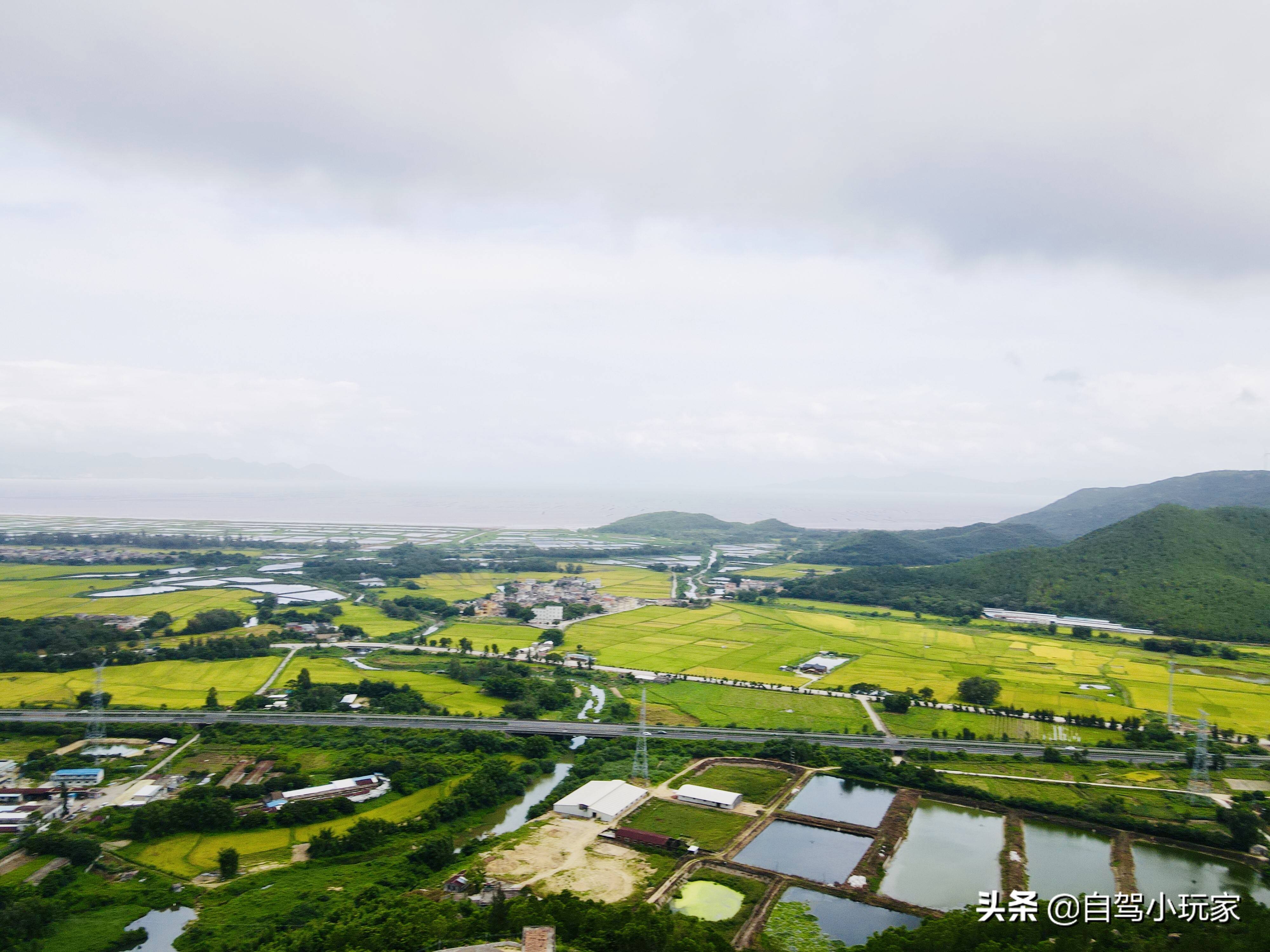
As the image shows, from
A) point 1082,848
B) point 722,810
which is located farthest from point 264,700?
point 1082,848

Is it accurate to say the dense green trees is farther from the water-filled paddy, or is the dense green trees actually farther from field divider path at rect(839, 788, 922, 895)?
field divider path at rect(839, 788, 922, 895)

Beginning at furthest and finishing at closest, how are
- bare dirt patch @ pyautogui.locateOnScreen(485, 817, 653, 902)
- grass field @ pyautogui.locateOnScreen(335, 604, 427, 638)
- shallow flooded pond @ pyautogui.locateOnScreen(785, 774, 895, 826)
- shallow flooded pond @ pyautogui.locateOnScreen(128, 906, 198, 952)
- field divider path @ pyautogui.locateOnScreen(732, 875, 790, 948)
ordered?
1. grass field @ pyautogui.locateOnScreen(335, 604, 427, 638)
2. shallow flooded pond @ pyautogui.locateOnScreen(785, 774, 895, 826)
3. bare dirt patch @ pyautogui.locateOnScreen(485, 817, 653, 902)
4. shallow flooded pond @ pyautogui.locateOnScreen(128, 906, 198, 952)
5. field divider path @ pyautogui.locateOnScreen(732, 875, 790, 948)

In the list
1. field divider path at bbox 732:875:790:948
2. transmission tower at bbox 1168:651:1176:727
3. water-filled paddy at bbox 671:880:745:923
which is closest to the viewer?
field divider path at bbox 732:875:790:948

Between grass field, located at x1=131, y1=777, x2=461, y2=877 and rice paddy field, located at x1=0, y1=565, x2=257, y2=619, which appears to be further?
rice paddy field, located at x1=0, y1=565, x2=257, y2=619

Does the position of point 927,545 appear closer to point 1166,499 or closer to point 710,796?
point 1166,499

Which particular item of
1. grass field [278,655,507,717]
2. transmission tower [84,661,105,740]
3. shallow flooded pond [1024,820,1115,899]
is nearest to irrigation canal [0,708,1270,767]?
transmission tower [84,661,105,740]

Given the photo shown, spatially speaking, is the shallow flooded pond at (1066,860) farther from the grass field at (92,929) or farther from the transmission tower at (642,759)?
the grass field at (92,929)

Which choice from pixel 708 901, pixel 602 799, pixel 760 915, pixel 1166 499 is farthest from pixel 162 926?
pixel 1166 499
